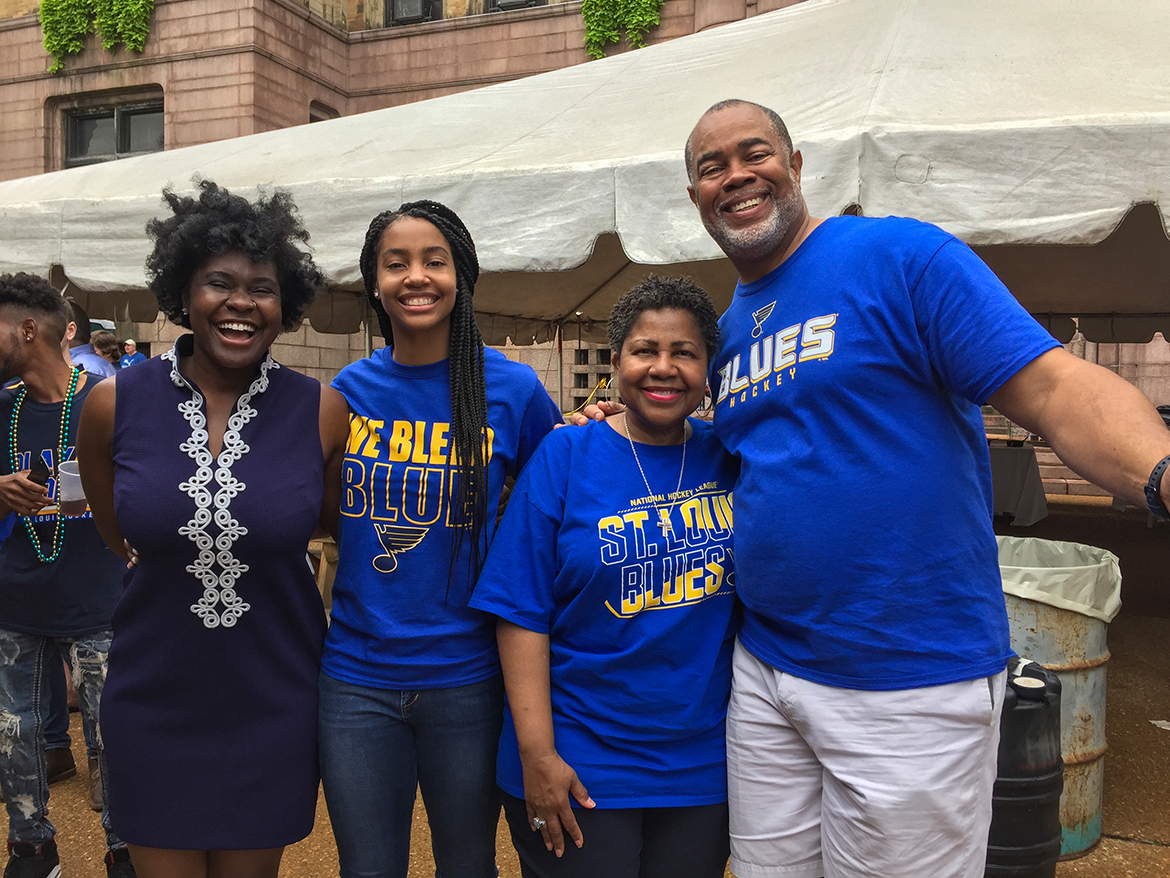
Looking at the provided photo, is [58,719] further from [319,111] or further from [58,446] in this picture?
[319,111]

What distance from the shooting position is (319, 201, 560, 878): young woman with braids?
5.50 feet

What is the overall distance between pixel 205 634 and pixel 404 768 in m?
0.49

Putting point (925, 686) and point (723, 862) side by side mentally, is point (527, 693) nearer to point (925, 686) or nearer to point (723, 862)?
point (723, 862)

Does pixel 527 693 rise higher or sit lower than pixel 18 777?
higher

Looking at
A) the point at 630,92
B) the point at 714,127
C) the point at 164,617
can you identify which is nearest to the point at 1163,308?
the point at 630,92

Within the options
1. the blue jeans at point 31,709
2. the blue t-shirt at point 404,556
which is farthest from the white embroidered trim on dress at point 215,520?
the blue jeans at point 31,709

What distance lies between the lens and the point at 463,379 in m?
1.83

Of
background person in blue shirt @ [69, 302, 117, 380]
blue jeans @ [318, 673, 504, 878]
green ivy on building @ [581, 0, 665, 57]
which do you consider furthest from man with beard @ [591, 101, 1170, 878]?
green ivy on building @ [581, 0, 665, 57]

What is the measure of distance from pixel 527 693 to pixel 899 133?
7.85 feet

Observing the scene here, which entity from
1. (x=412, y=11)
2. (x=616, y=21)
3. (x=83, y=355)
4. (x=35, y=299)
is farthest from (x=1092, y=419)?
(x=412, y=11)

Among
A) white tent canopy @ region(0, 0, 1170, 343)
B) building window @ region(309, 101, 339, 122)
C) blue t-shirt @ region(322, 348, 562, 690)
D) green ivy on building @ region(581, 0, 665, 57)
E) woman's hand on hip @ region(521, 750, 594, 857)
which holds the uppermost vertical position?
green ivy on building @ region(581, 0, 665, 57)

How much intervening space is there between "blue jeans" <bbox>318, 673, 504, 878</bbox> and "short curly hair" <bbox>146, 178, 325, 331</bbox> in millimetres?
927

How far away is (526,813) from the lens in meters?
1.63

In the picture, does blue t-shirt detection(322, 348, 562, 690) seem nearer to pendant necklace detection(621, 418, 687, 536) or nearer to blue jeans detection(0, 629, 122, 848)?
pendant necklace detection(621, 418, 687, 536)
